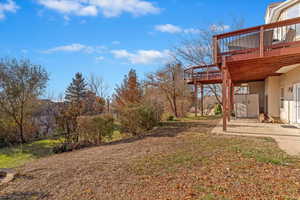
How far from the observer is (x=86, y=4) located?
293 inches

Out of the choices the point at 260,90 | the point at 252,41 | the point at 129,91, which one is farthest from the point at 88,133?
the point at 260,90

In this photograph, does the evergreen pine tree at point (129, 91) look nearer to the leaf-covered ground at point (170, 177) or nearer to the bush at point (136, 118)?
the bush at point (136, 118)

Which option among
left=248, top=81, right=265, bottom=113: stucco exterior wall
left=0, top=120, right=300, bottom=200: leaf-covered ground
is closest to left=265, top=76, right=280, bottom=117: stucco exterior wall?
left=248, top=81, right=265, bottom=113: stucco exterior wall

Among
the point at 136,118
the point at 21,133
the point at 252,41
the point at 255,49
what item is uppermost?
the point at 252,41

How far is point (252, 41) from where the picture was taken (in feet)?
26.3

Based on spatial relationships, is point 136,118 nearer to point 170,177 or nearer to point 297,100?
point 170,177

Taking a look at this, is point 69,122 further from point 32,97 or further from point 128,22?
point 128,22

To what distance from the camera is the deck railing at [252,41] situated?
20.2ft

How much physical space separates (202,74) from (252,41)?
22.7 ft

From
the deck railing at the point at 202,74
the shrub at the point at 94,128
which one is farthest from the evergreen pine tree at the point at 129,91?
the shrub at the point at 94,128

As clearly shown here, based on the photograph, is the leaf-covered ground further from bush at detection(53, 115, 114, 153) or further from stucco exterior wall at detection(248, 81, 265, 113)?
stucco exterior wall at detection(248, 81, 265, 113)

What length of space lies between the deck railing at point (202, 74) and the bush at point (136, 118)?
283 inches

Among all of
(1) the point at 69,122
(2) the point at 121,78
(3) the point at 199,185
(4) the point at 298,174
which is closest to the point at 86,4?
(1) the point at 69,122

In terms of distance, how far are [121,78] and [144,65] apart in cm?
303
